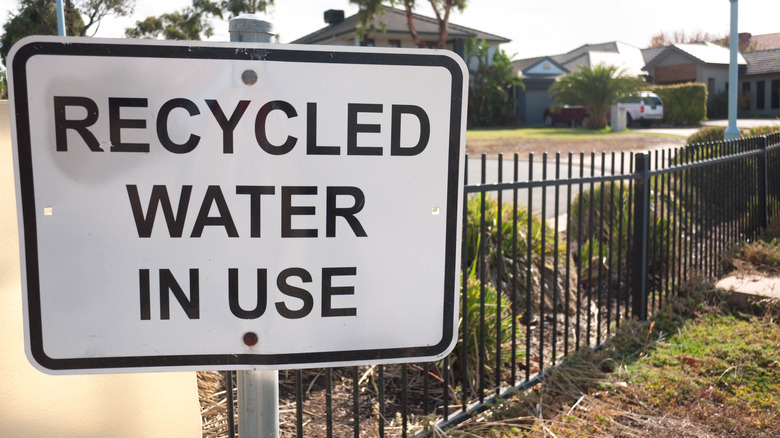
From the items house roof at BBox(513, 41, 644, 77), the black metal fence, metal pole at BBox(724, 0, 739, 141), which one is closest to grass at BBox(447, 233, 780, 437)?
the black metal fence

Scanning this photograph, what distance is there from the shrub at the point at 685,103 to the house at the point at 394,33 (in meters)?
10.1

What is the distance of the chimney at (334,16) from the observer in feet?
141

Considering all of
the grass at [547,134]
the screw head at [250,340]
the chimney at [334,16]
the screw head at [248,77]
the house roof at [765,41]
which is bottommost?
the screw head at [250,340]

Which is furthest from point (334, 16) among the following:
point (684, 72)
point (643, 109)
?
point (684, 72)

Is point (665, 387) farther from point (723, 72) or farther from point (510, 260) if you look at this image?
point (723, 72)

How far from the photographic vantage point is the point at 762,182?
27.0ft

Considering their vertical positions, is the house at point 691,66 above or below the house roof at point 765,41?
below

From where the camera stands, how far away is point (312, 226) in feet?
4.57

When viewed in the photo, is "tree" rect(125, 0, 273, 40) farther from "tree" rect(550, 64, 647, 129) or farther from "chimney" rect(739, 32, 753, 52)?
"chimney" rect(739, 32, 753, 52)

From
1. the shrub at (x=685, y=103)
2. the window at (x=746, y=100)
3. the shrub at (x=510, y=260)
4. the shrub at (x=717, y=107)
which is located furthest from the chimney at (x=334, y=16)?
the shrub at (x=510, y=260)

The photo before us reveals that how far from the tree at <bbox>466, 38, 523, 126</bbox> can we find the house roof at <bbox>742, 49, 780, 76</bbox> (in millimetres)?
17713

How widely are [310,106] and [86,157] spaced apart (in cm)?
40

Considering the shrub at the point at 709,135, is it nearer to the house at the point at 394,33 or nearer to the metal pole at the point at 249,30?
the metal pole at the point at 249,30

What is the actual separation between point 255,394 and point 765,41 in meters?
75.2
